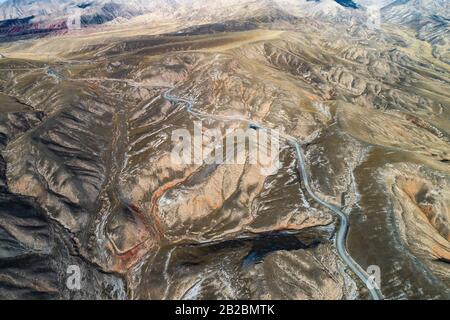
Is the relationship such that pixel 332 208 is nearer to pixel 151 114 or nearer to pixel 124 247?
pixel 124 247

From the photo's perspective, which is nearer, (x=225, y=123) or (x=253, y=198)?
(x=253, y=198)

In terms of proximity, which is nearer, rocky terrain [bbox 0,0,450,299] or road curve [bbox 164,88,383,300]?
road curve [bbox 164,88,383,300]

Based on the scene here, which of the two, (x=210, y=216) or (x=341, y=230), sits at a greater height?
(x=341, y=230)

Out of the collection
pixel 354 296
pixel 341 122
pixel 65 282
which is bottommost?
Answer: pixel 65 282

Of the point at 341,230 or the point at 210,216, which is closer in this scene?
the point at 341,230

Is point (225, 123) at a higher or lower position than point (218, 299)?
higher

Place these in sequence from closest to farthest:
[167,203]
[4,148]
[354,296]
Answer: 1. [354,296]
2. [167,203]
3. [4,148]

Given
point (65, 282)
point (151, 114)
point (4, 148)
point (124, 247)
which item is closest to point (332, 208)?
point (124, 247)

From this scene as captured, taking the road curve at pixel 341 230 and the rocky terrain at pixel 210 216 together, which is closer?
the road curve at pixel 341 230

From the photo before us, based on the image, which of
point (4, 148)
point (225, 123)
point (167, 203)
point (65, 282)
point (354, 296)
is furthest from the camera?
point (225, 123)
